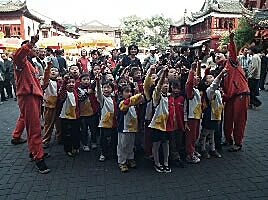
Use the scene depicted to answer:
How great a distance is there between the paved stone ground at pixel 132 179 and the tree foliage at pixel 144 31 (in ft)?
159

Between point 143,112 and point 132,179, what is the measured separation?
116 cm

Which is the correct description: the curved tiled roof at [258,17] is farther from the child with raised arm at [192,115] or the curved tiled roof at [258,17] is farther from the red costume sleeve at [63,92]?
the red costume sleeve at [63,92]

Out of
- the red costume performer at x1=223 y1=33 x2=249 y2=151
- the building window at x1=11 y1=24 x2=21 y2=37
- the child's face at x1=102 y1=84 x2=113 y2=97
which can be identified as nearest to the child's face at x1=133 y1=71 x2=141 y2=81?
the child's face at x1=102 y1=84 x2=113 y2=97

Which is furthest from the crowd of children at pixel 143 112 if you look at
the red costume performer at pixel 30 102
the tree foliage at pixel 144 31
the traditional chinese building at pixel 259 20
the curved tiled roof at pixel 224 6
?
the tree foliage at pixel 144 31

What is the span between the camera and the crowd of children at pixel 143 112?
373 cm

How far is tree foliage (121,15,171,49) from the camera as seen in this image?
52.4 meters

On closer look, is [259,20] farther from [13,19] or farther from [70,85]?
[13,19]

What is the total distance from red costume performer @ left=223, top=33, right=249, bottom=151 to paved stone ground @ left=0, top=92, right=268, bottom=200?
467 mm

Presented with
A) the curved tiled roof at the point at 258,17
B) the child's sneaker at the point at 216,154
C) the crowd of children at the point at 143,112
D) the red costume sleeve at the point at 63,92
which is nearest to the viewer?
the crowd of children at the point at 143,112

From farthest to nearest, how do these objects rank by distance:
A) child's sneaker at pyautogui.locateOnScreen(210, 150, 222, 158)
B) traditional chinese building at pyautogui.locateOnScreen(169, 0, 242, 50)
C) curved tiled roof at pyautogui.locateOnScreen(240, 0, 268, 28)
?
traditional chinese building at pyautogui.locateOnScreen(169, 0, 242, 50)
curved tiled roof at pyautogui.locateOnScreen(240, 0, 268, 28)
child's sneaker at pyautogui.locateOnScreen(210, 150, 222, 158)

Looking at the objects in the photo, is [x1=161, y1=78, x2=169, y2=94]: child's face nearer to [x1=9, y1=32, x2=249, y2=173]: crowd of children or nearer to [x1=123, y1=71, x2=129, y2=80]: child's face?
[x1=9, y1=32, x2=249, y2=173]: crowd of children

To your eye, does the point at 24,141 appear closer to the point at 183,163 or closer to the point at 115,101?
the point at 115,101

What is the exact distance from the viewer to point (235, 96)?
4.39 meters

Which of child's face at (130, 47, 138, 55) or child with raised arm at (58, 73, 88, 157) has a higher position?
child's face at (130, 47, 138, 55)
